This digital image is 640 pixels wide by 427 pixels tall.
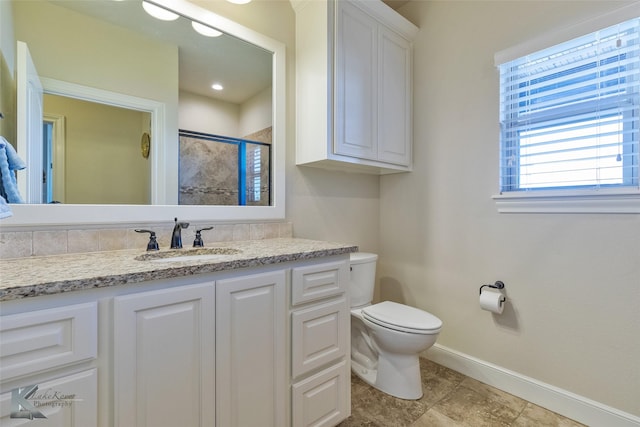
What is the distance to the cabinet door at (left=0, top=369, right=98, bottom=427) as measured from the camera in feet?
2.33

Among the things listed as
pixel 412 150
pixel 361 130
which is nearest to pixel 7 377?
pixel 361 130

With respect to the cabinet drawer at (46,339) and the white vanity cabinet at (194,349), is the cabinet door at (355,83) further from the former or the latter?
the cabinet drawer at (46,339)

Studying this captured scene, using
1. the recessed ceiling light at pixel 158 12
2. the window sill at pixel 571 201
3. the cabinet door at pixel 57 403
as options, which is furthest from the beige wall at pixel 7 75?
the window sill at pixel 571 201

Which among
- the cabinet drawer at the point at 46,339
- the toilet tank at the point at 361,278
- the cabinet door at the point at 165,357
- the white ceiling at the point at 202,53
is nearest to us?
the cabinet drawer at the point at 46,339

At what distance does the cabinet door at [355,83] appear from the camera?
67.6 inches

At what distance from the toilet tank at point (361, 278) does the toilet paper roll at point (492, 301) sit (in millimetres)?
677

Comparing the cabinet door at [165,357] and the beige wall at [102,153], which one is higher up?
the beige wall at [102,153]

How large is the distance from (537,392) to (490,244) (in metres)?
0.84

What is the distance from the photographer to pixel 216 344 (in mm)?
1025

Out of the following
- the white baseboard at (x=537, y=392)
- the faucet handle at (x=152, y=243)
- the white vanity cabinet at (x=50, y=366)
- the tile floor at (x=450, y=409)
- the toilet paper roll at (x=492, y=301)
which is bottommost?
the tile floor at (x=450, y=409)

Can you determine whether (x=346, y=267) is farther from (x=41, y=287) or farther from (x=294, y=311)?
(x=41, y=287)

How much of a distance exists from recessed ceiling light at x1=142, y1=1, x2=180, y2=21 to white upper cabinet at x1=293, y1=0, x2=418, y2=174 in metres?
0.73

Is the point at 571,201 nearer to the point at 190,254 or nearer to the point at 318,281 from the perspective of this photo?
the point at 318,281

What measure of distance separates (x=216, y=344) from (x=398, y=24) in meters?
2.22
